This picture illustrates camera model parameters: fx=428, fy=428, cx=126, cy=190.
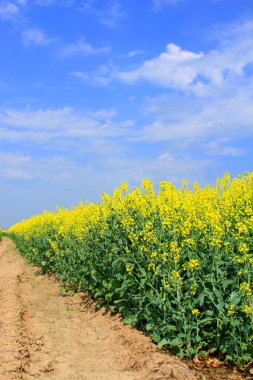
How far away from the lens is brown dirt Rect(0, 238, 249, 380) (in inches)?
235

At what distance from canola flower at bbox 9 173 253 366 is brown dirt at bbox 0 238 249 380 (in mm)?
316

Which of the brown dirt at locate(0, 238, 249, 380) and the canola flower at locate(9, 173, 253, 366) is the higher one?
the canola flower at locate(9, 173, 253, 366)

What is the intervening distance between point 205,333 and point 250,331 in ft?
2.06

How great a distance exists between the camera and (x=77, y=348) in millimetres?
7555

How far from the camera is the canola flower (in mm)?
5770

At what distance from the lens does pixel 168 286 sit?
5992 mm

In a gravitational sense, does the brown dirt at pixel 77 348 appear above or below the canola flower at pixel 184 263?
below

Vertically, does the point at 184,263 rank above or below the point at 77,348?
above

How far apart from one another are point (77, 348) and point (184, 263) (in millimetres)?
2840

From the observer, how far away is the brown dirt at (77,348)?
19.6ft

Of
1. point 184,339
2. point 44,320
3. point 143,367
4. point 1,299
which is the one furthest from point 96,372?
point 1,299

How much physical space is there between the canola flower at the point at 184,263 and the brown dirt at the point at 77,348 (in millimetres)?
316

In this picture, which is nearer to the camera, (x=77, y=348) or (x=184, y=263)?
(x=184, y=263)

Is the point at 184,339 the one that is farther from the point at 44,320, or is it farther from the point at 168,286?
the point at 44,320
